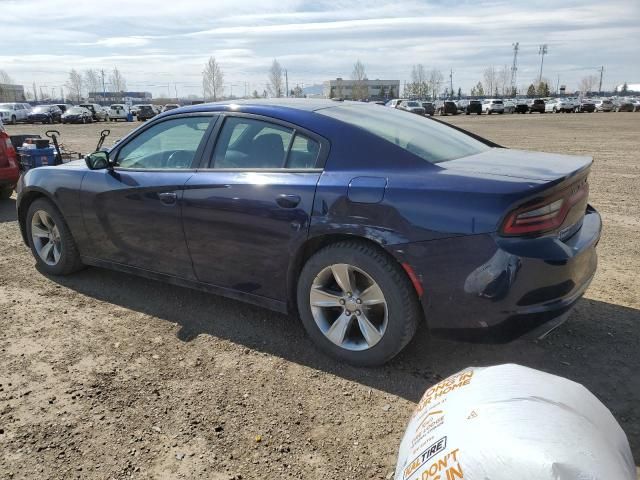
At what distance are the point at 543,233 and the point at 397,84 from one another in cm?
15462

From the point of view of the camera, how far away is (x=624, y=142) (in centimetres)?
1758

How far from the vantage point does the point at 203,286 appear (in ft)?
12.4

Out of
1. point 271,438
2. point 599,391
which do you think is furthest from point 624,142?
point 271,438

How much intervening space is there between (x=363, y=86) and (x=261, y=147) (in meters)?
120

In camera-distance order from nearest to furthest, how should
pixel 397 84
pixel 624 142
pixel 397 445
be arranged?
pixel 397 445
pixel 624 142
pixel 397 84

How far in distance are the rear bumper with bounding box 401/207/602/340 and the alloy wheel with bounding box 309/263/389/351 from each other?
0.33 metres

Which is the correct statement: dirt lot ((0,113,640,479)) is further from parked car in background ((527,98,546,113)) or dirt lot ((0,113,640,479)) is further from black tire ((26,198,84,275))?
parked car in background ((527,98,546,113))

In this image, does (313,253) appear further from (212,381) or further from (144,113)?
(144,113)

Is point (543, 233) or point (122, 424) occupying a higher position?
point (543, 233)

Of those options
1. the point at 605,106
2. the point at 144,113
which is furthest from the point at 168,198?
the point at 605,106

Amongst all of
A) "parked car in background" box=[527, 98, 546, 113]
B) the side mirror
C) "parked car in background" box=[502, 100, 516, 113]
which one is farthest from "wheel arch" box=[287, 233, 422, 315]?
"parked car in background" box=[527, 98, 546, 113]

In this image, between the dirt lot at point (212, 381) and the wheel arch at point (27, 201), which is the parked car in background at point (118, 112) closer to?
the wheel arch at point (27, 201)

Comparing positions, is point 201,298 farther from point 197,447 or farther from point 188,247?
point 197,447

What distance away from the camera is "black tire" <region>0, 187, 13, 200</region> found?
837cm
